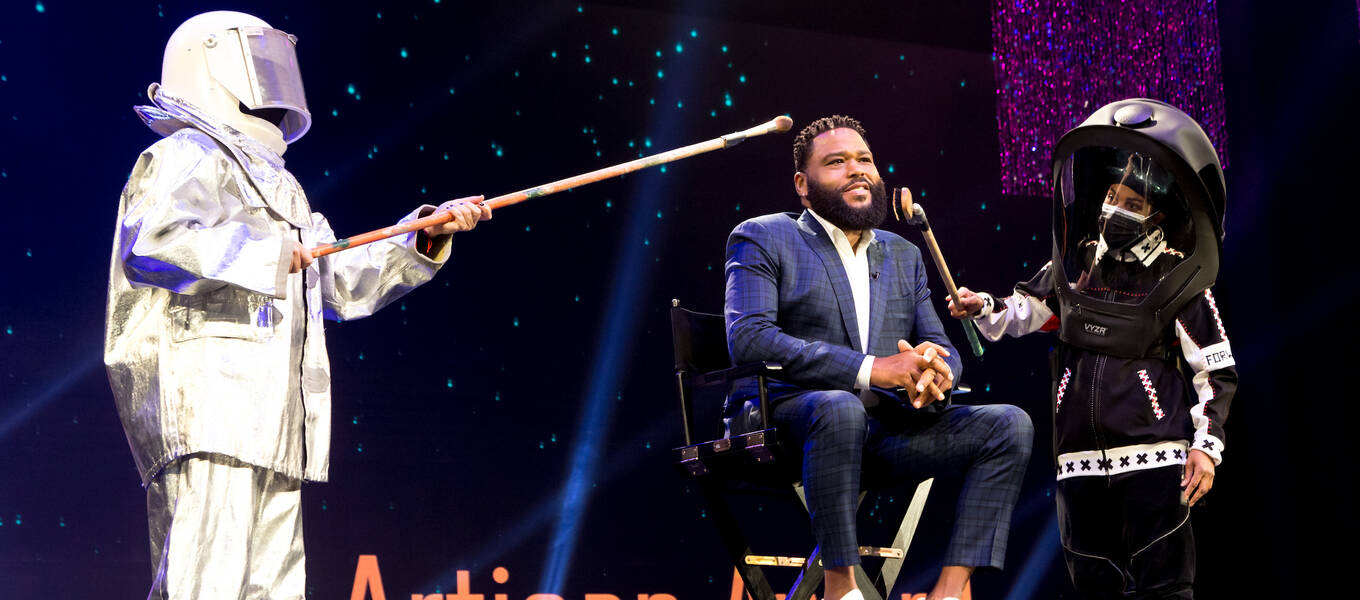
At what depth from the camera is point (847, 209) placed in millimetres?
3041

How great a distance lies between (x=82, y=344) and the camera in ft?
11.1

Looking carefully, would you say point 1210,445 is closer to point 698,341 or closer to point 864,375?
point 864,375

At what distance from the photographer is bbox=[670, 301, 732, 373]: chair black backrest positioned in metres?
3.00

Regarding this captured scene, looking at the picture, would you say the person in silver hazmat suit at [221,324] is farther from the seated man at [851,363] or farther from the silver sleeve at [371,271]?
the seated man at [851,363]

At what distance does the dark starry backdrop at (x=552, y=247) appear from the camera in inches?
132

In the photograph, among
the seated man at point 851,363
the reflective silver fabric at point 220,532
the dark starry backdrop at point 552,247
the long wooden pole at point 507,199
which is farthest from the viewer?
the dark starry backdrop at point 552,247

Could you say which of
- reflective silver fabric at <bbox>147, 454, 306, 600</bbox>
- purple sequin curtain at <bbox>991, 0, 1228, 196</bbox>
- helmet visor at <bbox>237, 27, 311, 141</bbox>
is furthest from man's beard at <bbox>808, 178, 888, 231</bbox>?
purple sequin curtain at <bbox>991, 0, 1228, 196</bbox>

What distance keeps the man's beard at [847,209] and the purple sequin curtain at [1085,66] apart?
1676mm

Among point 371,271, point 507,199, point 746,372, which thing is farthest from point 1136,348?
point 371,271

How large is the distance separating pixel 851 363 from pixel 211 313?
4.35ft

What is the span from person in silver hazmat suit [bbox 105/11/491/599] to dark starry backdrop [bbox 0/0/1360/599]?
1.05 m

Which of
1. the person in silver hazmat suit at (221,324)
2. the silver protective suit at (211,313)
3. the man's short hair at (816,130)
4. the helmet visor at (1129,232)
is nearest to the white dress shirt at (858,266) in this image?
the man's short hair at (816,130)

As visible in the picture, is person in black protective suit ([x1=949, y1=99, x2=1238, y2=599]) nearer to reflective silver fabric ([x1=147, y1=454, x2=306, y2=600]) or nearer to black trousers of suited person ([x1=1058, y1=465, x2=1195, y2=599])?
black trousers of suited person ([x1=1058, y1=465, x2=1195, y2=599])

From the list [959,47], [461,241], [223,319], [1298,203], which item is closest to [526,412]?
[461,241]
